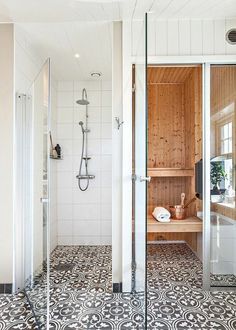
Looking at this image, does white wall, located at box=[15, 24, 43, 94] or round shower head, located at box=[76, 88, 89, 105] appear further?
round shower head, located at box=[76, 88, 89, 105]

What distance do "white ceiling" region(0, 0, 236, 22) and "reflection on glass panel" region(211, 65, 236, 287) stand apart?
605 mm

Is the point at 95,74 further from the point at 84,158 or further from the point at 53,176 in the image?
the point at 53,176

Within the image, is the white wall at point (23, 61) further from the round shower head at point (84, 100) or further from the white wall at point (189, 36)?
the white wall at point (189, 36)

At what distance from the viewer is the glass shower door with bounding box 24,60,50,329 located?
1903 mm

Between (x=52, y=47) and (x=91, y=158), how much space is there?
67.6 inches

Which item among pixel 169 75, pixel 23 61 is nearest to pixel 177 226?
pixel 169 75

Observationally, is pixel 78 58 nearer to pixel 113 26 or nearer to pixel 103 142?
pixel 113 26

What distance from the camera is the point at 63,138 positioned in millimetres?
4129

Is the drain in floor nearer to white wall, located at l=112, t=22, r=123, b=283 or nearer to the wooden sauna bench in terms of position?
white wall, located at l=112, t=22, r=123, b=283

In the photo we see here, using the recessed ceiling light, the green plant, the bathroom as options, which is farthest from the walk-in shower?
the green plant

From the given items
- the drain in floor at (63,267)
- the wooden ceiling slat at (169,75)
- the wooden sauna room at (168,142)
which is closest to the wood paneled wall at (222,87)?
the wooden ceiling slat at (169,75)

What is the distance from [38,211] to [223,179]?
1893mm

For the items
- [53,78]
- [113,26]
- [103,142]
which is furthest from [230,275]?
[53,78]

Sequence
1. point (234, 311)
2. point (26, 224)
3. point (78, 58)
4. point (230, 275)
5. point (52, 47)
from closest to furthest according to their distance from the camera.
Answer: point (234, 311)
point (26, 224)
point (230, 275)
point (52, 47)
point (78, 58)
